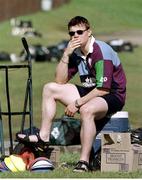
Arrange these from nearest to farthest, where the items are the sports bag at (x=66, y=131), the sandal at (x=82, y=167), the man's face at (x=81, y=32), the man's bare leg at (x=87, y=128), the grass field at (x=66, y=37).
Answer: the sandal at (x=82, y=167) → the man's bare leg at (x=87, y=128) → the man's face at (x=81, y=32) → the sports bag at (x=66, y=131) → the grass field at (x=66, y=37)

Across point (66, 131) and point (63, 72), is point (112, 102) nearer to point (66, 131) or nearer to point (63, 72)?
point (63, 72)

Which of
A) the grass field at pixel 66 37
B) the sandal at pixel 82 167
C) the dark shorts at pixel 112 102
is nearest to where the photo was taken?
the sandal at pixel 82 167

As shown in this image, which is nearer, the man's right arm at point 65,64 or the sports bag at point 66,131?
the man's right arm at point 65,64

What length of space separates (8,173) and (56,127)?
1832mm

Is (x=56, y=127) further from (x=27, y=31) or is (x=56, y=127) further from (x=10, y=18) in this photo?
(x=10, y=18)

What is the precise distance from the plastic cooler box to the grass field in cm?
68

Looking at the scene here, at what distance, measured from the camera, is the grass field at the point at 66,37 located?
1393cm

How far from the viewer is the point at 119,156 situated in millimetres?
7414

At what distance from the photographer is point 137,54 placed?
114 ft

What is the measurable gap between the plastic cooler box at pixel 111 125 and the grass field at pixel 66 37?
2.23ft

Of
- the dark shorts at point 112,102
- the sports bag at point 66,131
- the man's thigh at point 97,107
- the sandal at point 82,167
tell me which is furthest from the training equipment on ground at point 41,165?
the sports bag at point 66,131

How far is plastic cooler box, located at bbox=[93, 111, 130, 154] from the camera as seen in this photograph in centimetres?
774

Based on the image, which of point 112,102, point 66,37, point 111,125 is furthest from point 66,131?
point 66,37

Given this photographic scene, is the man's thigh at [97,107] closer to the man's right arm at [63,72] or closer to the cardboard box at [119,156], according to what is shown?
the cardboard box at [119,156]
